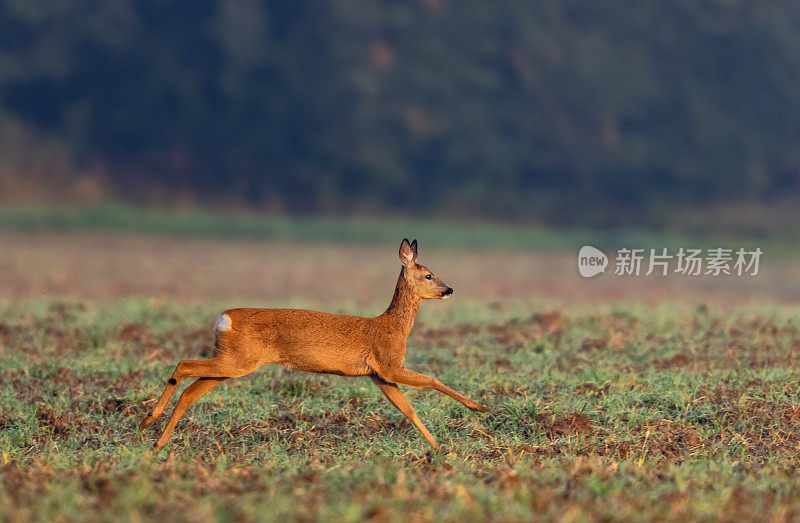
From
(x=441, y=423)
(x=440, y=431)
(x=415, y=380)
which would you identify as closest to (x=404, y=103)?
(x=441, y=423)

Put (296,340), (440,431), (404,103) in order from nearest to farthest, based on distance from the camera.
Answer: (296,340) → (440,431) → (404,103)

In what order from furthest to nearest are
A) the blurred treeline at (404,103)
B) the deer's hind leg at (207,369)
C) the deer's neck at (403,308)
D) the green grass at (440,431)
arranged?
the blurred treeline at (404,103) → the deer's neck at (403,308) → the deer's hind leg at (207,369) → the green grass at (440,431)

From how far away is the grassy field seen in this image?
656 cm

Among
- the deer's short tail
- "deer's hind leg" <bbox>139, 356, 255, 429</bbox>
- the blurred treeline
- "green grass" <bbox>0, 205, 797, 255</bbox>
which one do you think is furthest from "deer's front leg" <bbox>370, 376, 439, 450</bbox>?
the blurred treeline

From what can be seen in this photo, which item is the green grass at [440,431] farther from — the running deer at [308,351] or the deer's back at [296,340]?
A: the deer's back at [296,340]

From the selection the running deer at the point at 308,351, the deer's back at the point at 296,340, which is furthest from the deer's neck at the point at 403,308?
the deer's back at the point at 296,340

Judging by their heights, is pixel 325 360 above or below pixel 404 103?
below

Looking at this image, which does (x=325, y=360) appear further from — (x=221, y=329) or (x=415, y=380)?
(x=221, y=329)

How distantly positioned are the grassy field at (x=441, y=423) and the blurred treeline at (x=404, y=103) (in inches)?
1436

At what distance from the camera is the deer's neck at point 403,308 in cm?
896

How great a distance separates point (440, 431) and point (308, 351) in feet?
→ 4.63

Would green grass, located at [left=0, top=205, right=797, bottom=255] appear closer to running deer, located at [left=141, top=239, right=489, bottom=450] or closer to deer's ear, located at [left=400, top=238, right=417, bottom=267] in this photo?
deer's ear, located at [left=400, top=238, right=417, bottom=267]

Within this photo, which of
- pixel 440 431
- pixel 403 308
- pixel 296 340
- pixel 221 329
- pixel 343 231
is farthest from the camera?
pixel 343 231

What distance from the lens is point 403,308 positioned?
9000 mm
